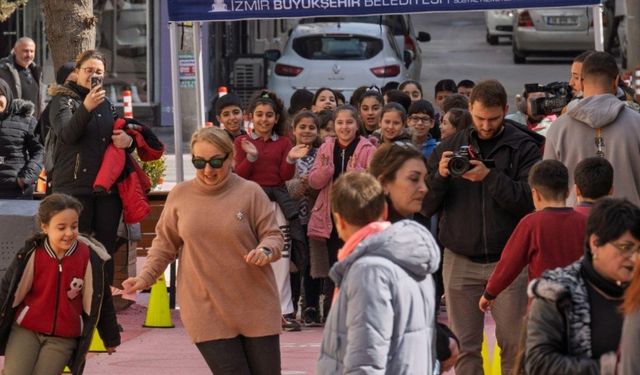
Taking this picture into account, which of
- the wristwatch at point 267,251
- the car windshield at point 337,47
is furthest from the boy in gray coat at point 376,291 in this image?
the car windshield at point 337,47

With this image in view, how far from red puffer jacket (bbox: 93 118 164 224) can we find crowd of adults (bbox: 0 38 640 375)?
2.2 inches

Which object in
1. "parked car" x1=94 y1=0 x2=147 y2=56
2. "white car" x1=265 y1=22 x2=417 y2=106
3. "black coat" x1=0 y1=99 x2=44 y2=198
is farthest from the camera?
"parked car" x1=94 y1=0 x2=147 y2=56

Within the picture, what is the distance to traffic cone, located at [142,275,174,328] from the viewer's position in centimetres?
1245

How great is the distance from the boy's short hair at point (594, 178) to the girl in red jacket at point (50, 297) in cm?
271

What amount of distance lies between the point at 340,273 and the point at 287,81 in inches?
810

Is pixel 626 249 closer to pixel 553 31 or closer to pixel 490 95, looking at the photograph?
pixel 490 95

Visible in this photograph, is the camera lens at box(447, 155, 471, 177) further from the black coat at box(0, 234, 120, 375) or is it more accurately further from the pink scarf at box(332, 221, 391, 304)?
the pink scarf at box(332, 221, 391, 304)

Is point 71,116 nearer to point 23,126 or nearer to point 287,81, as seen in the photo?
point 23,126

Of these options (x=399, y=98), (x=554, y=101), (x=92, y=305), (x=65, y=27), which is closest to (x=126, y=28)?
(x=65, y=27)

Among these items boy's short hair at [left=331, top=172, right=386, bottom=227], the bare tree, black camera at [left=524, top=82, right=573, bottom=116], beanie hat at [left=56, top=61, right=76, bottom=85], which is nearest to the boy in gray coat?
boy's short hair at [left=331, top=172, right=386, bottom=227]

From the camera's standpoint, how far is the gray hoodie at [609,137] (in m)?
8.66

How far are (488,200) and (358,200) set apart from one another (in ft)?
9.43

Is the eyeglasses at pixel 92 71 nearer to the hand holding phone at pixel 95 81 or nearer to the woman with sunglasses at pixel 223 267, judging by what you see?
the hand holding phone at pixel 95 81

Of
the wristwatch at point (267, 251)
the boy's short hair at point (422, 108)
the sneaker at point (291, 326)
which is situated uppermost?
the boy's short hair at point (422, 108)
